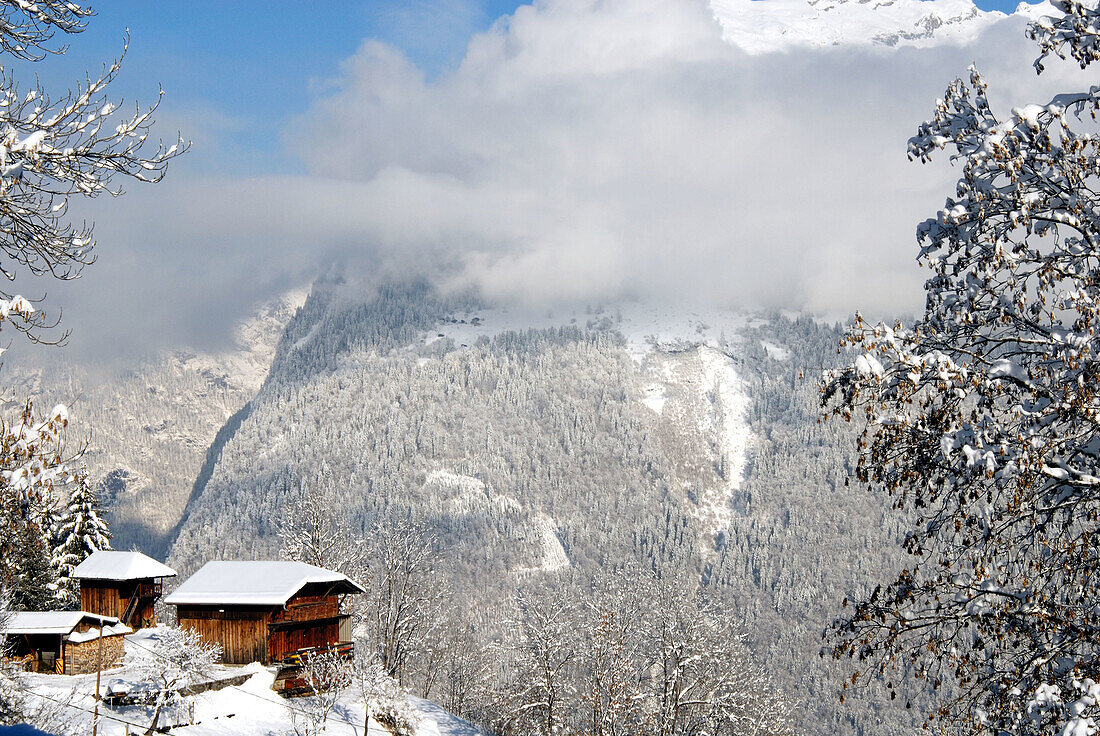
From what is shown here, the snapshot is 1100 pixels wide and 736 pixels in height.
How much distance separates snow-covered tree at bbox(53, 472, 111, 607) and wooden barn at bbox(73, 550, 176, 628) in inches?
73.6

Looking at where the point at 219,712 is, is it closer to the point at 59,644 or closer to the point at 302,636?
the point at 302,636

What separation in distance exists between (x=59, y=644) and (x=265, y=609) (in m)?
9.09

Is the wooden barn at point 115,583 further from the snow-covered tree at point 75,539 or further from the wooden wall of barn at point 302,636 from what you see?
the wooden wall of barn at point 302,636

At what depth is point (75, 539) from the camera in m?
50.4

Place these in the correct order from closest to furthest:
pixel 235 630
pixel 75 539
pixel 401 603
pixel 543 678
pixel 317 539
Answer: pixel 235 630 < pixel 543 678 < pixel 317 539 < pixel 401 603 < pixel 75 539

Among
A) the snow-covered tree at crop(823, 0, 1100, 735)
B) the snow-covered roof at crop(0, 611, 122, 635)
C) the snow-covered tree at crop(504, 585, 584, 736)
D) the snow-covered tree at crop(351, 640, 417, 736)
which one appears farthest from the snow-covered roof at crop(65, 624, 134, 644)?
the snow-covered tree at crop(823, 0, 1100, 735)

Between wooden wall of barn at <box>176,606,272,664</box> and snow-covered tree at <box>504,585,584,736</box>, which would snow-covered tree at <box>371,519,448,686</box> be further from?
wooden wall of barn at <box>176,606,272,664</box>

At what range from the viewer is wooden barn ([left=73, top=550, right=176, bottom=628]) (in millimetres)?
46438

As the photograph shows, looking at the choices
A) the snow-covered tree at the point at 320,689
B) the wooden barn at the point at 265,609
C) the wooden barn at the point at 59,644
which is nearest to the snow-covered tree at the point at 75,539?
the wooden barn at the point at 59,644

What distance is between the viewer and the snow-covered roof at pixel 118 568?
46.2 meters

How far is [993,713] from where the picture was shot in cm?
863

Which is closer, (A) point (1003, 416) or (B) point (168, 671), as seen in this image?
(A) point (1003, 416)

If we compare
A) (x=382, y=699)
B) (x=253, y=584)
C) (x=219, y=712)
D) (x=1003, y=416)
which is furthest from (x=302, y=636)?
(x=1003, y=416)

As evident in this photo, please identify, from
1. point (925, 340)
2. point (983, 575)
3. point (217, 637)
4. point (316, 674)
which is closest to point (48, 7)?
point (925, 340)
